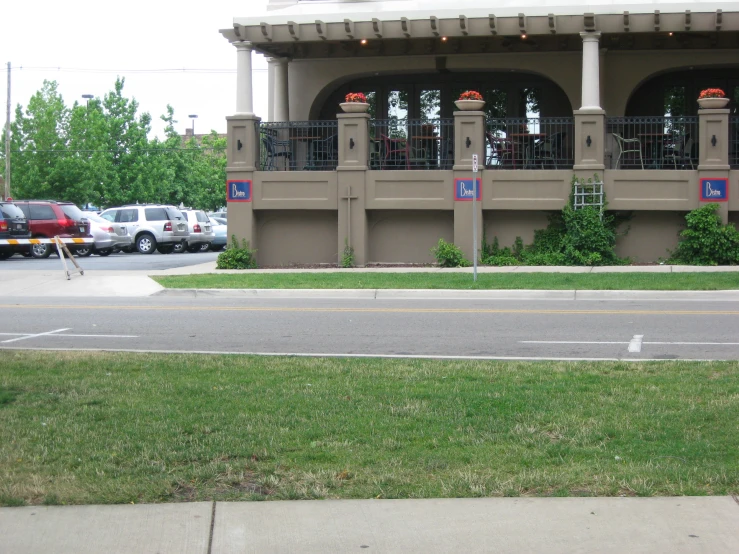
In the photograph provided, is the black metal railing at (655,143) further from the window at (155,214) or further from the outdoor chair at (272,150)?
the window at (155,214)

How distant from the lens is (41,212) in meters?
32.1

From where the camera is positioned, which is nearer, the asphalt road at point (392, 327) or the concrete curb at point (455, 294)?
the asphalt road at point (392, 327)

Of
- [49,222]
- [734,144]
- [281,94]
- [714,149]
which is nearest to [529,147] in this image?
[714,149]

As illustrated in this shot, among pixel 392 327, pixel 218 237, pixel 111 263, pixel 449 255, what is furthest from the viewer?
pixel 218 237

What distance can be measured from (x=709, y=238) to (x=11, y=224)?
21.2m

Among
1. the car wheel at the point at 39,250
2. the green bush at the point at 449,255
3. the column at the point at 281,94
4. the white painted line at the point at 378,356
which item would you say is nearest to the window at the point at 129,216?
the car wheel at the point at 39,250

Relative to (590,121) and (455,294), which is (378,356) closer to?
(455,294)

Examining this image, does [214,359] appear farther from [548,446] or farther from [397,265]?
[397,265]

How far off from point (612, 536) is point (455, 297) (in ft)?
40.7

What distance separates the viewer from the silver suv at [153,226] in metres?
34.3

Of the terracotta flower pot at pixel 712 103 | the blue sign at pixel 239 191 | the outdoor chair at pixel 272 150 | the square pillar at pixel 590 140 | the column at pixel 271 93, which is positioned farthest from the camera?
the column at pixel 271 93

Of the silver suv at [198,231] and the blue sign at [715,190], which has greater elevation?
the blue sign at [715,190]

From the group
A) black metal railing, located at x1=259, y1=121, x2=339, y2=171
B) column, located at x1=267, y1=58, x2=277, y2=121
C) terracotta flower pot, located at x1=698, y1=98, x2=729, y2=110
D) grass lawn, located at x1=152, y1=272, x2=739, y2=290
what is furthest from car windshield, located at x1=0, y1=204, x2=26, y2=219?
terracotta flower pot, located at x1=698, y1=98, x2=729, y2=110

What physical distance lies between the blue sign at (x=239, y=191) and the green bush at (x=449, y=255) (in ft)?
15.3
